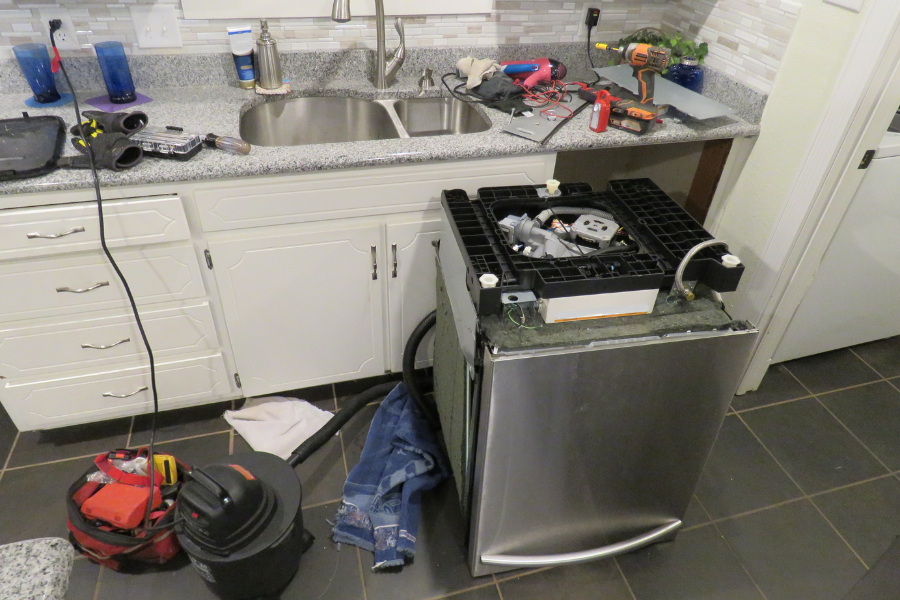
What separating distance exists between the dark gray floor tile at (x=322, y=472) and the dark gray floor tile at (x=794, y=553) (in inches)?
42.6

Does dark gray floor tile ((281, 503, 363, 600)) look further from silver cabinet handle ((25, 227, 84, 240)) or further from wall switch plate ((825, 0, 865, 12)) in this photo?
wall switch plate ((825, 0, 865, 12))

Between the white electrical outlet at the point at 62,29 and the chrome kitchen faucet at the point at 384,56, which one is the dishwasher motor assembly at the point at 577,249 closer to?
the chrome kitchen faucet at the point at 384,56

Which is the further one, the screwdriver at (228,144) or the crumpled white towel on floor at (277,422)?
the crumpled white towel on floor at (277,422)

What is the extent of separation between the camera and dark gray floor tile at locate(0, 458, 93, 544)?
4.99ft

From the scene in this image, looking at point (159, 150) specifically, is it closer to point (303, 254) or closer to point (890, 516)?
point (303, 254)

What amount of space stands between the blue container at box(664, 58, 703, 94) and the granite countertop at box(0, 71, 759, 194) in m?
Result: 0.23

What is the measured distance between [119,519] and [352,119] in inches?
51.3

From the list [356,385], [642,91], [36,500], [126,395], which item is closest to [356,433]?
[356,385]

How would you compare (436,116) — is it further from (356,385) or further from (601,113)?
(356,385)

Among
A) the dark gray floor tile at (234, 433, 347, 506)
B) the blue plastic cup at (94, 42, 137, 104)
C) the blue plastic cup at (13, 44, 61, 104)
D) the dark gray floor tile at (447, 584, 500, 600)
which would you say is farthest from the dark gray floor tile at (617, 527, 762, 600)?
the blue plastic cup at (13, 44, 61, 104)

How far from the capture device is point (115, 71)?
1.63 meters

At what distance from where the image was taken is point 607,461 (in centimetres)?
130

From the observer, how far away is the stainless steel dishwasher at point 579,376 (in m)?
1.11

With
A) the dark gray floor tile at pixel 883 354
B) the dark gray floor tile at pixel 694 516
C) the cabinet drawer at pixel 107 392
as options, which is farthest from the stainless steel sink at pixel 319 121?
the dark gray floor tile at pixel 883 354
